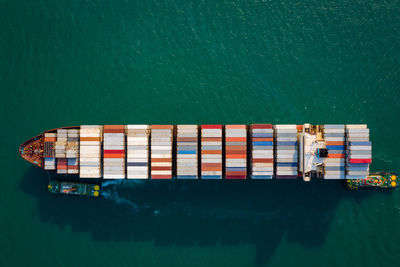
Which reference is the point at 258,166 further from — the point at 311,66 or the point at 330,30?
the point at 330,30

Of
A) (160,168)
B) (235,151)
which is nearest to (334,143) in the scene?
(235,151)

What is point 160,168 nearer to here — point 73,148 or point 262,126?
point 73,148

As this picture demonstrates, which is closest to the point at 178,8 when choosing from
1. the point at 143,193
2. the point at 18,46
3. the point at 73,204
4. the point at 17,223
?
the point at 18,46

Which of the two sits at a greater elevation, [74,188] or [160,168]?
[160,168]

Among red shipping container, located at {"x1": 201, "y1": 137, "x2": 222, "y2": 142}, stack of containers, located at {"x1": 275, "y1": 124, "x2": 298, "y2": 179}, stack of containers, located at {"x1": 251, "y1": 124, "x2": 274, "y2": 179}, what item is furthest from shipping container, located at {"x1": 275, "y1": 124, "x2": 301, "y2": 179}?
red shipping container, located at {"x1": 201, "y1": 137, "x2": 222, "y2": 142}

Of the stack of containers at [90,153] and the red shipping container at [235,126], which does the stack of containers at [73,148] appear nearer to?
the stack of containers at [90,153]

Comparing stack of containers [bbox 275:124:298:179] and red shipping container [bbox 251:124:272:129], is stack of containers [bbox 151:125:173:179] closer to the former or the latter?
red shipping container [bbox 251:124:272:129]

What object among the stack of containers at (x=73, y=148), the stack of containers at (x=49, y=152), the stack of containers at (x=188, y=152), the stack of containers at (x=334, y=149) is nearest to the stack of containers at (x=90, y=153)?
the stack of containers at (x=73, y=148)
